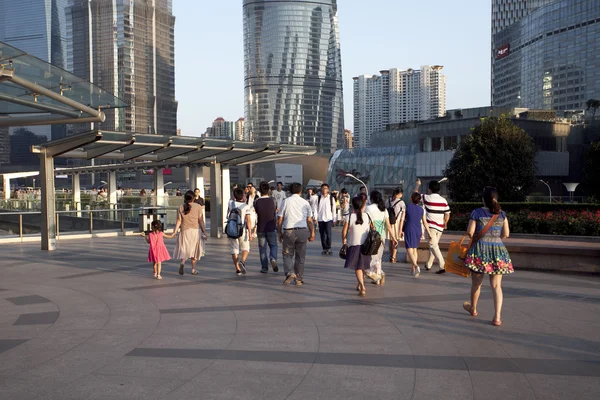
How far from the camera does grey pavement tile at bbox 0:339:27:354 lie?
A: 6656mm

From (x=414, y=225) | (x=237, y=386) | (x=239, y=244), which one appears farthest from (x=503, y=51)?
(x=237, y=386)

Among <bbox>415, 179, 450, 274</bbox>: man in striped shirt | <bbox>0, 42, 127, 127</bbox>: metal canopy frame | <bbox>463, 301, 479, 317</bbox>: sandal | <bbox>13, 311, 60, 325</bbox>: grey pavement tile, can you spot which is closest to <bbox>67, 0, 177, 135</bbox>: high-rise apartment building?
<bbox>0, 42, 127, 127</bbox>: metal canopy frame

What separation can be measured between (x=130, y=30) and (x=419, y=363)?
179 metres

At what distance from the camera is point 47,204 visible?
16719 millimetres

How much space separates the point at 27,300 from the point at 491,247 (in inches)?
282

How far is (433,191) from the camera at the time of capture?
39.5 ft

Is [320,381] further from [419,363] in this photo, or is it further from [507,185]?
[507,185]

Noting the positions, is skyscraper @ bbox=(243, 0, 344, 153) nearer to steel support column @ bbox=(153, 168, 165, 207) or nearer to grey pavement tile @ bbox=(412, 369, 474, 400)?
steel support column @ bbox=(153, 168, 165, 207)

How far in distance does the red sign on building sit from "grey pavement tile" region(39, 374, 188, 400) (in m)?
150

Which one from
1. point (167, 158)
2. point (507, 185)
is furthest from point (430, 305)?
point (507, 185)

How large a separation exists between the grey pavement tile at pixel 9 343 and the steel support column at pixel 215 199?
13229 mm

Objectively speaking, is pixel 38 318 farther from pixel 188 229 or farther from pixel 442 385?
pixel 442 385

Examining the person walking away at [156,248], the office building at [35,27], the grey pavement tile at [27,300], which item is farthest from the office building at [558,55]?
the office building at [35,27]

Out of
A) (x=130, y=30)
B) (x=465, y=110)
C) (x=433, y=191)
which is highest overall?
(x=130, y=30)
